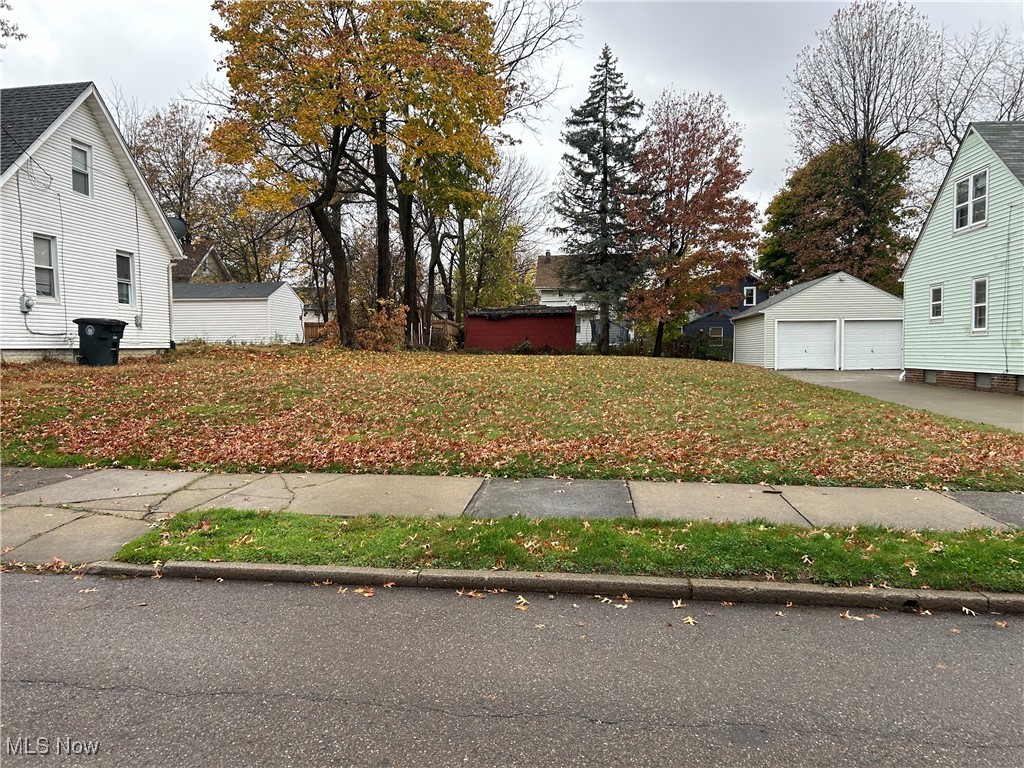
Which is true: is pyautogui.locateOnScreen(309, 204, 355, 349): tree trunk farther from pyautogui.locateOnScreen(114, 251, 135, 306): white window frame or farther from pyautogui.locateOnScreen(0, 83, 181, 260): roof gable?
pyautogui.locateOnScreen(114, 251, 135, 306): white window frame

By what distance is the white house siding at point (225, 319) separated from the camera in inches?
1205

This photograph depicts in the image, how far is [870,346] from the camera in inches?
975

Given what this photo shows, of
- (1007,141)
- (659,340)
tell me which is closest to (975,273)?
(1007,141)

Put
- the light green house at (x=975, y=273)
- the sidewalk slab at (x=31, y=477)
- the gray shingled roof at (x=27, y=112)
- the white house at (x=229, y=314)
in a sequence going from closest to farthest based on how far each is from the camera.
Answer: the sidewalk slab at (x=31, y=477) < the gray shingled roof at (x=27, y=112) < the light green house at (x=975, y=273) < the white house at (x=229, y=314)

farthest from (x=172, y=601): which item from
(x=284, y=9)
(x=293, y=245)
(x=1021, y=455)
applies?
(x=293, y=245)

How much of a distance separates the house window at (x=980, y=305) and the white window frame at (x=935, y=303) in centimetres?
156

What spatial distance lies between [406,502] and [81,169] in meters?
17.6

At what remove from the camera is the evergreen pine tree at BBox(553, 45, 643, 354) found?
28.6m

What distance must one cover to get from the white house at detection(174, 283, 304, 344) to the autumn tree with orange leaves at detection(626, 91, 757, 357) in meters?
19.4

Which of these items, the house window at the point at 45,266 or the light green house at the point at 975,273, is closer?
the light green house at the point at 975,273

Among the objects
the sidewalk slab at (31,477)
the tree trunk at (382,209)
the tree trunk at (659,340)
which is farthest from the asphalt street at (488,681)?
the tree trunk at (659,340)

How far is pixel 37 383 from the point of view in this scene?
34.8ft

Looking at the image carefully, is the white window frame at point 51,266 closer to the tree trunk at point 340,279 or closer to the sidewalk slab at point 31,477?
the tree trunk at point 340,279

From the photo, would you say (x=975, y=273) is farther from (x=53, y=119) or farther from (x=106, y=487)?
(x=53, y=119)
